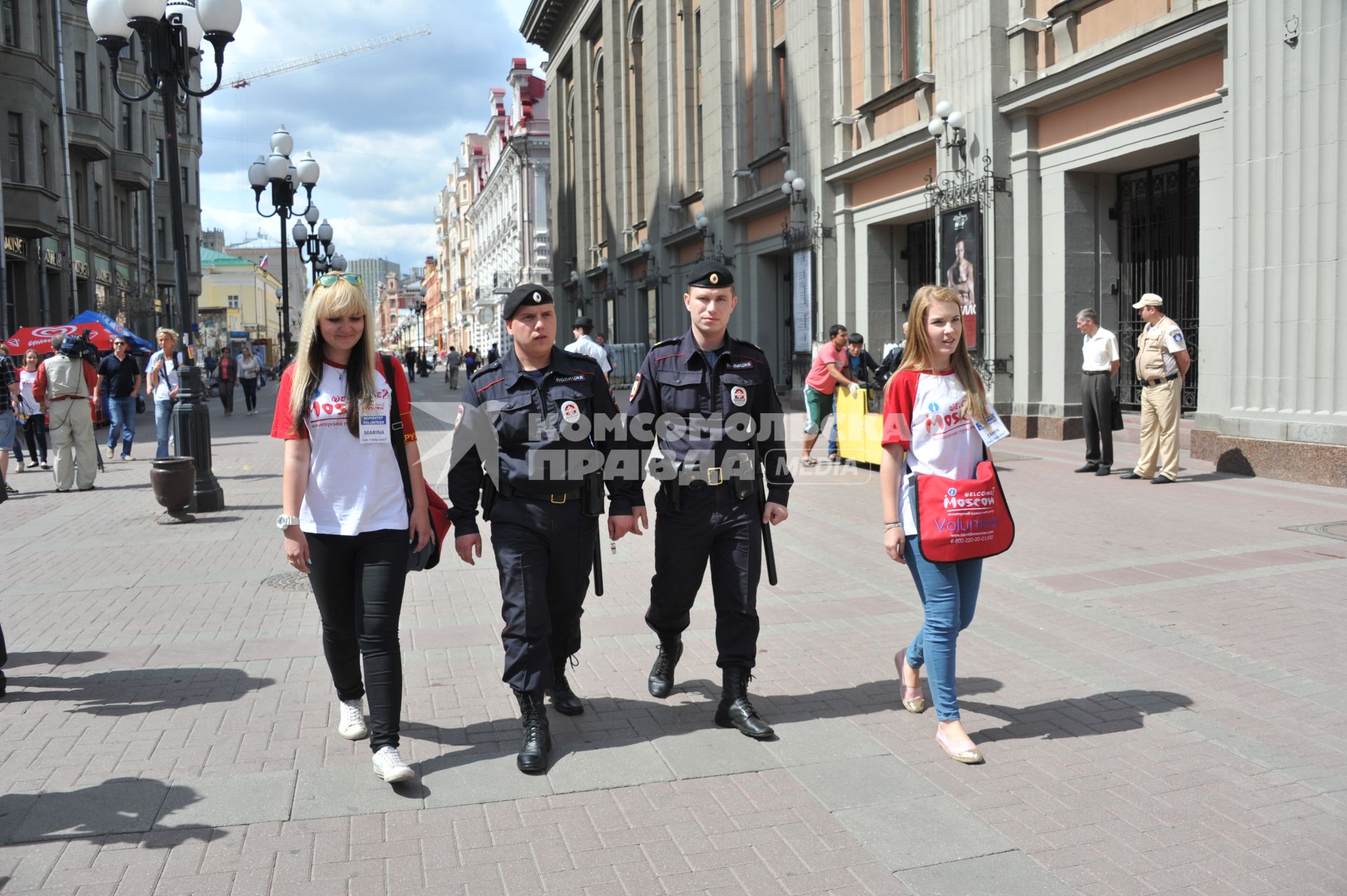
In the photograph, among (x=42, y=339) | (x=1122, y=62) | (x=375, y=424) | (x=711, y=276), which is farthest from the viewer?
(x=42, y=339)

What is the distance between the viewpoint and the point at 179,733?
4.68 m

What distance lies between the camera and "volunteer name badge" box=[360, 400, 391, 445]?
4262mm

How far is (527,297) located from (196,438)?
854cm

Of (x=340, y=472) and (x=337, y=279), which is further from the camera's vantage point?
(x=337, y=279)

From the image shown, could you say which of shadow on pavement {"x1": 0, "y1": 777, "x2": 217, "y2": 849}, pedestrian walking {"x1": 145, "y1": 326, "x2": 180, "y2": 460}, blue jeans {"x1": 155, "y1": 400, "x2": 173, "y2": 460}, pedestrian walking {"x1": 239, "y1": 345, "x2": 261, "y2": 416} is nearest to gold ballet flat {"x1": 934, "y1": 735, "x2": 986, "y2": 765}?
shadow on pavement {"x1": 0, "y1": 777, "x2": 217, "y2": 849}

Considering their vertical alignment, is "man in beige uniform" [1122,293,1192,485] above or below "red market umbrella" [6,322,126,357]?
below

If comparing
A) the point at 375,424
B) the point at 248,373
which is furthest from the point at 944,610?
the point at 248,373

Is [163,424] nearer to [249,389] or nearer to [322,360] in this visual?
[322,360]

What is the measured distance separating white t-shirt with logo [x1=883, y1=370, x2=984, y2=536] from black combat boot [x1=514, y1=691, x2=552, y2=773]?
1610 millimetres

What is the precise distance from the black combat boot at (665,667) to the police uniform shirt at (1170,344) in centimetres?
821

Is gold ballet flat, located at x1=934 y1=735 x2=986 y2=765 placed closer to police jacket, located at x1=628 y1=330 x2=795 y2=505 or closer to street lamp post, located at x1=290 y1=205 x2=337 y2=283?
police jacket, located at x1=628 y1=330 x2=795 y2=505

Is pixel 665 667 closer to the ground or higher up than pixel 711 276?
closer to the ground

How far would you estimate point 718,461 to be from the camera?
15.0ft

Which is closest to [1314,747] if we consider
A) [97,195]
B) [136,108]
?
[97,195]
